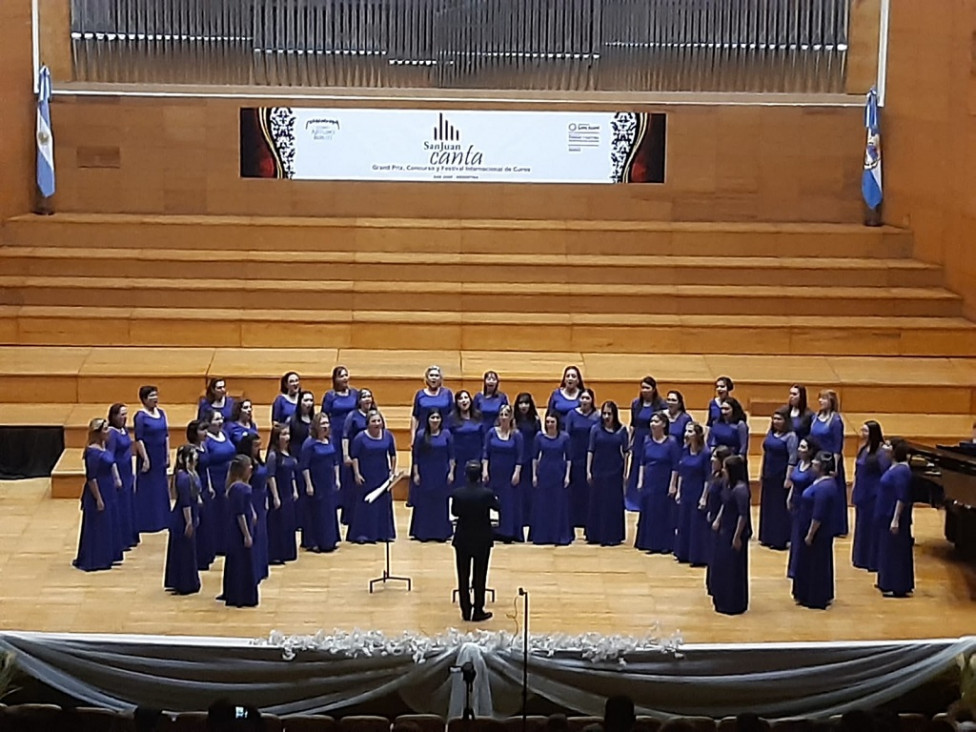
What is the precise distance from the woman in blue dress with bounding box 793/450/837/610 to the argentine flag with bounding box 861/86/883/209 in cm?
585

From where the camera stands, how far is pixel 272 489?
1170 cm

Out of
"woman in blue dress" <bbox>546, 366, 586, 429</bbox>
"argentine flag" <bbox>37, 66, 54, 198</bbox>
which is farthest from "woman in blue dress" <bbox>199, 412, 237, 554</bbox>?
"argentine flag" <bbox>37, 66, 54, 198</bbox>

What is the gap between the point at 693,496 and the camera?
1192 centimetres

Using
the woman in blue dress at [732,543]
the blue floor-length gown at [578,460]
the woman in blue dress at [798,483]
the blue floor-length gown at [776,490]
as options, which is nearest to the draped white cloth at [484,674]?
the woman in blue dress at [732,543]

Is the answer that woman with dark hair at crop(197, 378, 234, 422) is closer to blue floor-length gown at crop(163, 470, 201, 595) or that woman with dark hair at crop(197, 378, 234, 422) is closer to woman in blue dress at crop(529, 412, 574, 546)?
blue floor-length gown at crop(163, 470, 201, 595)

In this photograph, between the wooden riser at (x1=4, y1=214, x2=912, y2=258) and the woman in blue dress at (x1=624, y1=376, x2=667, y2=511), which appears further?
the wooden riser at (x1=4, y1=214, x2=912, y2=258)

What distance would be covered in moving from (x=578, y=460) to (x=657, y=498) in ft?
2.25

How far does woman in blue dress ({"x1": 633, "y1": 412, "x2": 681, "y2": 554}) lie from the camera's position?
40.0 ft

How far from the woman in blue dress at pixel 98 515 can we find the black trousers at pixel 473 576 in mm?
2450

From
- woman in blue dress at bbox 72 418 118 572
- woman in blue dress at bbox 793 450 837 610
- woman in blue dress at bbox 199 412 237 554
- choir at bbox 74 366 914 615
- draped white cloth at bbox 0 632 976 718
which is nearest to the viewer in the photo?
draped white cloth at bbox 0 632 976 718

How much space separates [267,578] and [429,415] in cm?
165

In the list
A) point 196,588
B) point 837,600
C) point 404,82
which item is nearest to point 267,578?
point 196,588

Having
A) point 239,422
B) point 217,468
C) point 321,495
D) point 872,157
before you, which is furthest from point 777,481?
point 872,157

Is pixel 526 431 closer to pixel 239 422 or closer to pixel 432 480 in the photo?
pixel 432 480
